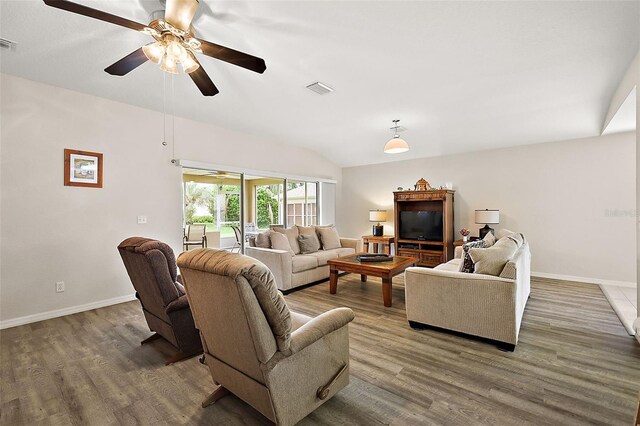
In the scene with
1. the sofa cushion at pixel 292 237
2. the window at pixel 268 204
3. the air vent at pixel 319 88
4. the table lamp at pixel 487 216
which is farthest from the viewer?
the window at pixel 268 204

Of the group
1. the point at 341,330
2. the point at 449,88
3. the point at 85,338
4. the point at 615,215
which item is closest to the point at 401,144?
the point at 449,88

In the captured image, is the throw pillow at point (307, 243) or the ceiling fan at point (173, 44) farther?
the throw pillow at point (307, 243)

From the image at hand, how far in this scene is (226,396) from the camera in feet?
6.35

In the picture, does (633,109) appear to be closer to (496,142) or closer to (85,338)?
(496,142)

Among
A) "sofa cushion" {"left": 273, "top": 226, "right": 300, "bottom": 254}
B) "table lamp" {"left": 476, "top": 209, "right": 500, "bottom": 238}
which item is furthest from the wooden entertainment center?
"sofa cushion" {"left": 273, "top": 226, "right": 300, "bottom": 254}

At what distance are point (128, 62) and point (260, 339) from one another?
89.4 inches

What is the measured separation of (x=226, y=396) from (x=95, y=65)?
3.44 metres

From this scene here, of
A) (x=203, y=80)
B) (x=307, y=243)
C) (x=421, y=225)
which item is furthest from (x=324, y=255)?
(x=203, y=80)

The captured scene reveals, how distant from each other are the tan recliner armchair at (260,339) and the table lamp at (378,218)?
5.05 metres

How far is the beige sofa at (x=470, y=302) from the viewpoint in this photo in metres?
2.49

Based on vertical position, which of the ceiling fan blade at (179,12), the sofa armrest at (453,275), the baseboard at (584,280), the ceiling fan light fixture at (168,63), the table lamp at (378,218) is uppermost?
the ceiling fan blade at (179,12)

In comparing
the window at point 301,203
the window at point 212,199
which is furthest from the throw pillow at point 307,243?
the window at point 301,203

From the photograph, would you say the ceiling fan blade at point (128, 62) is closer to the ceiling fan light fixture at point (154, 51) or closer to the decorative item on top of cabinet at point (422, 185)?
the ceiling fan light fixture at point (154, 51)

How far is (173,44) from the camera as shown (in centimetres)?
200
